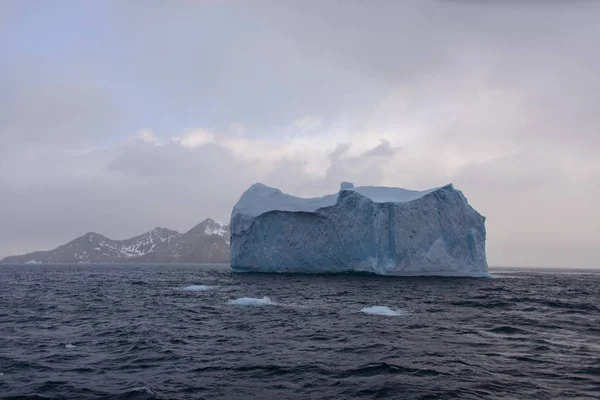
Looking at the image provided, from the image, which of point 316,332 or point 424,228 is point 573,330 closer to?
point 316,332

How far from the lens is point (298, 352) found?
41.4 feet

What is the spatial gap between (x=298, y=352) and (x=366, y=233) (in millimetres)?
34428

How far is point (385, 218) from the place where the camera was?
44406mm

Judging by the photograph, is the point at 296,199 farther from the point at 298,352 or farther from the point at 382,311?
the point at 298,352

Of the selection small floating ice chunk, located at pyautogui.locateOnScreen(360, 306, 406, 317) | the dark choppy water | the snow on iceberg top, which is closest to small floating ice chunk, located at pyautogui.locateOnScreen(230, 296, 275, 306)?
the dark choppy water

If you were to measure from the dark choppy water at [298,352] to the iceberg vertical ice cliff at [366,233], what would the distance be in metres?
22.4

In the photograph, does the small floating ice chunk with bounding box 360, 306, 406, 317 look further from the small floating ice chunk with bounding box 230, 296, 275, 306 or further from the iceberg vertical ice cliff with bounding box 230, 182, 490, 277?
the iceberg vertical ice cliff with bounding box 230, 182, 490, 277

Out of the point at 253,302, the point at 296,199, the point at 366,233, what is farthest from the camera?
the point at 296,199

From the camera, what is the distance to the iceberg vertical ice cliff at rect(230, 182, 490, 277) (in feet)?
146

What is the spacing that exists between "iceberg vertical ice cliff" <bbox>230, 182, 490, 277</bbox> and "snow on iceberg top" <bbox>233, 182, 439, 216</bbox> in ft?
0.37

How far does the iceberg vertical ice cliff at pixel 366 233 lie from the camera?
44.4 metres


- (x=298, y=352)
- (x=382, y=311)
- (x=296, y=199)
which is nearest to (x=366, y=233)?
(x=296, y=199)

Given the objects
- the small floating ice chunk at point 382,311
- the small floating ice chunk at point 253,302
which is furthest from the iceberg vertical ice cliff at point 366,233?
the small floating ice chunk at point 382,311

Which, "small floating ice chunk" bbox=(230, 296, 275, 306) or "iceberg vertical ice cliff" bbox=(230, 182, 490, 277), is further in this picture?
"iceberg vertical ice cliff" bbox=(230, 182, 490, 277)
